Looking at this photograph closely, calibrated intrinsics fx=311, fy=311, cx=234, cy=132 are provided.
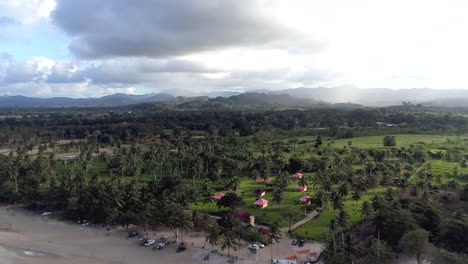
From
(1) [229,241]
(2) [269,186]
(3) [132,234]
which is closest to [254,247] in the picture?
(1) [229,241]

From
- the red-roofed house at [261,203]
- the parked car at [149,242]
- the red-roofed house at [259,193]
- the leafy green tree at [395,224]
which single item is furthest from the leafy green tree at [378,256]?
the red-roofed house at [259,193]

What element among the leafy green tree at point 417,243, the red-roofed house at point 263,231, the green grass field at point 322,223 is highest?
the leafy green tree at point 417,243

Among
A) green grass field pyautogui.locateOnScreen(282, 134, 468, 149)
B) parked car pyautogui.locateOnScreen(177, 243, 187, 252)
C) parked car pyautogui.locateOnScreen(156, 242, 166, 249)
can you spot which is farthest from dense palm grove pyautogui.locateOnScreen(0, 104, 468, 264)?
green grass field pyautogui.locateOnScreen(282, 134, 468, 149)

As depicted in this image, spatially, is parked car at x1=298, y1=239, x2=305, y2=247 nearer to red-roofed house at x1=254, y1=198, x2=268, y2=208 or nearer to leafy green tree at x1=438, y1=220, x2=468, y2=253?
red-roofed house at x1=254, y1=198, x2=268, y2=208

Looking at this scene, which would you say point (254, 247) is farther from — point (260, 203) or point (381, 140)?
point (381, 140)

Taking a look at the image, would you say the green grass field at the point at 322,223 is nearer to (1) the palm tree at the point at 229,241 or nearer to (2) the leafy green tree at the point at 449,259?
(1) the palm tree at the point at 229,241
